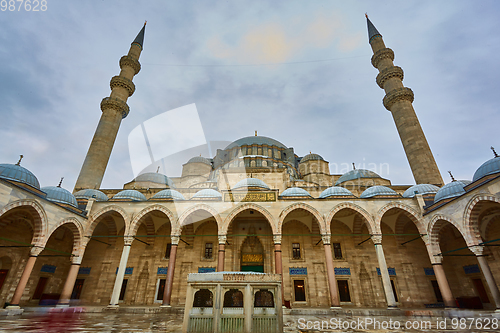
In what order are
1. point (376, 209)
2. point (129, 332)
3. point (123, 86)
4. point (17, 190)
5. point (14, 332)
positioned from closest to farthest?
point (14, 332) < point (129, 332) < point (17, 190) < point (376, 209) < point (123, 86)

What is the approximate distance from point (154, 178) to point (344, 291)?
15855mm

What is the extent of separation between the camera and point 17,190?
9227 millimetres

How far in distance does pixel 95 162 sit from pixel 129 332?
1579cm

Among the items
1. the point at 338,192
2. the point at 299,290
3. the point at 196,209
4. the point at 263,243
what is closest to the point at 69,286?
the point at 196,209

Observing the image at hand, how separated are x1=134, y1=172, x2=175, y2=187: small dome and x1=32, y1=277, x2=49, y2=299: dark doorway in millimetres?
8948

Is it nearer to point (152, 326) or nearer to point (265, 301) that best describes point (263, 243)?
point (152, 326)

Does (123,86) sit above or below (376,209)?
above

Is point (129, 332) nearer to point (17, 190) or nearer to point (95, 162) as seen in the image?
point (17, 190)

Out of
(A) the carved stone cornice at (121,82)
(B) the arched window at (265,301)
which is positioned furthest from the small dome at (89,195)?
(B) the arched window at (265,301)

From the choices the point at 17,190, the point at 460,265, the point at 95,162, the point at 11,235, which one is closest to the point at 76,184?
the point at 95,162

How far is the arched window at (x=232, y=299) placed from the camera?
5.21 metres

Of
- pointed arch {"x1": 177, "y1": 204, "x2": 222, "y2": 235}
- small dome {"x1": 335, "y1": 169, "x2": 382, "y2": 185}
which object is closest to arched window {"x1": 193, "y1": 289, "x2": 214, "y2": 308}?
pointed arch {"x1": 177, "y1": 204, "x2": 222, "y2": 235}

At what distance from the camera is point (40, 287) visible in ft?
41.8

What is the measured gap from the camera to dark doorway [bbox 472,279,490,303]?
11688 mm
